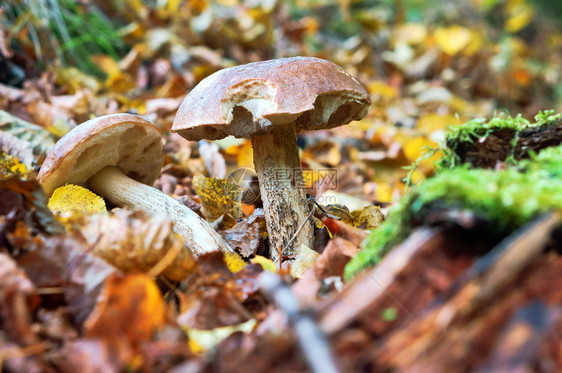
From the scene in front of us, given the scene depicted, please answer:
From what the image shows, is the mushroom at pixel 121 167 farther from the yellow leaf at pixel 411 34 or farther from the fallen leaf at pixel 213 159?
the yellow leaf at pixel 411 34

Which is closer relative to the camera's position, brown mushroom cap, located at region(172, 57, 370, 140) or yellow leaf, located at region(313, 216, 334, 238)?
brown mushroom cap, located at region(172, 57, 370, 140)

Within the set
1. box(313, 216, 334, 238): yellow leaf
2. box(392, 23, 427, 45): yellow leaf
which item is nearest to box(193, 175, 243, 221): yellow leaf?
box(313, 216, 334, 238): yellow leaf

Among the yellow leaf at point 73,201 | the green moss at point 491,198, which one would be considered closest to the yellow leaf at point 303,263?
the green moss at point 491,198

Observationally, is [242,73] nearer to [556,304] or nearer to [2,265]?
[2,265]

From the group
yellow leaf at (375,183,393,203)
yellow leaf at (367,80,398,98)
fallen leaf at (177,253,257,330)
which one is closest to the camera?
fallen leaf at (177,253,257,330)

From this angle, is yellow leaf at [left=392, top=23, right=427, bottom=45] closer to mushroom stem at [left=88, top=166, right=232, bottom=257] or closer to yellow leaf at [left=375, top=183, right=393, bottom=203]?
yellow leaf at [left=375, top=183, right=393, bottom=203]

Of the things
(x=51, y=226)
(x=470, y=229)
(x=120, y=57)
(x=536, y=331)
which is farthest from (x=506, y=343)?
(x=120, y=57)
